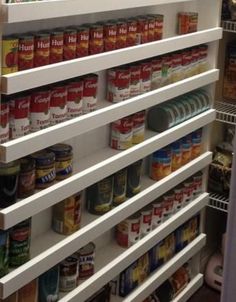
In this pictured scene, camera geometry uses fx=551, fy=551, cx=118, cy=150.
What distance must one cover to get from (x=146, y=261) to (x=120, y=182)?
0.48m

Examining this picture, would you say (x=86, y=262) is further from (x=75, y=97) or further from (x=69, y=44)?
(x=69, y=44)

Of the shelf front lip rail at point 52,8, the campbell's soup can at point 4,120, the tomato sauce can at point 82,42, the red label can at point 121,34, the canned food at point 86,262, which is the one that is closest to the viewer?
the shelf front lip rail at point 52,8

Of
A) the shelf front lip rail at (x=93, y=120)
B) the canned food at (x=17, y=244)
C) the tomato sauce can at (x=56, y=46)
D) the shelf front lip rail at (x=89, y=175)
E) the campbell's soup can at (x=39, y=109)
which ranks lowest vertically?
the canned food at (x=17, y=244)

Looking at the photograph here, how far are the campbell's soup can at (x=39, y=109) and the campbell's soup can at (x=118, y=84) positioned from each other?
40 centimetres

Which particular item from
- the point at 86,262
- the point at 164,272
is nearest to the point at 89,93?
the point at 86,262

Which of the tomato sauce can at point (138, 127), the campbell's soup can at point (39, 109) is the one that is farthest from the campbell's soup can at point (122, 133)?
the campbell's soup can at point (39, 109)

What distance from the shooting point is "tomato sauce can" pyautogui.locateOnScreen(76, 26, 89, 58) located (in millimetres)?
1731

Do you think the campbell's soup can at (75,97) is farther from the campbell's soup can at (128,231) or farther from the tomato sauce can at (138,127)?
the campbell's soup can at (128,231)

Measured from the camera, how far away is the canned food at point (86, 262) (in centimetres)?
203

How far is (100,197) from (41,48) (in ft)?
2.21

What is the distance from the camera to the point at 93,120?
5.91 ft

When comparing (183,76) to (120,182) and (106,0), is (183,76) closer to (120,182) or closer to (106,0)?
(120,182)

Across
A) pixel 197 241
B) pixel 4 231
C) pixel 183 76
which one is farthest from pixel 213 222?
Result: pixel 4 231

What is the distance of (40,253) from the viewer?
177cm
